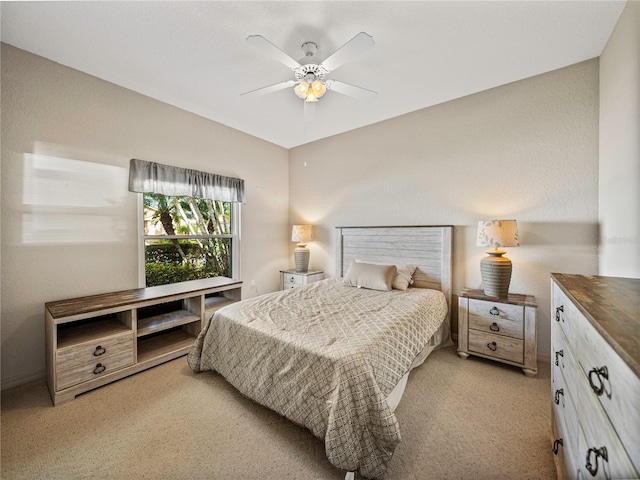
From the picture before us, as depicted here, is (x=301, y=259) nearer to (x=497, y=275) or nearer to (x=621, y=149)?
(x=497, y=275)

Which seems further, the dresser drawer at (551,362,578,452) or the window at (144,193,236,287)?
the window at (144,193,236,287)

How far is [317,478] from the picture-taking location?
1351 mm

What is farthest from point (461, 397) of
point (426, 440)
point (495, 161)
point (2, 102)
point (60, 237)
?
point (2, 102)

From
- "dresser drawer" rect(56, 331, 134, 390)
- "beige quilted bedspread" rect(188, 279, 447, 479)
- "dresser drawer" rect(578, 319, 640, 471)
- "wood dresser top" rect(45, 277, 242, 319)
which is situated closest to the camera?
"dresser drawer" rect(578, 319, 640, 471)

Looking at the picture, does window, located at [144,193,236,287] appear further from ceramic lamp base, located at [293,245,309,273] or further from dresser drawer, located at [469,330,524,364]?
dresser drawer, located at [469,330,524,364]

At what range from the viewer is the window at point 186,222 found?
9.37 ft

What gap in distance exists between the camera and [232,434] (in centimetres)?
164

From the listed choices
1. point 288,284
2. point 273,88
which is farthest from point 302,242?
point 273,88

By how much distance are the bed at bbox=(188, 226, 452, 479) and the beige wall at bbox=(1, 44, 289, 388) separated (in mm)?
1325

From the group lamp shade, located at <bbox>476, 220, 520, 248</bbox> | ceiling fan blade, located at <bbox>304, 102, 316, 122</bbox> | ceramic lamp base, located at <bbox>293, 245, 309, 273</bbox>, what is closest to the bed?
lamp shade, located at <bbox>476, 220, 520, 248</bbox>

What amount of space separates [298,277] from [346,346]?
2443 mm

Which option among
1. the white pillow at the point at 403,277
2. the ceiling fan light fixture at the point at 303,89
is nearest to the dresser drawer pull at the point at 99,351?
the ceiling fan light fixture at the point at 303,89

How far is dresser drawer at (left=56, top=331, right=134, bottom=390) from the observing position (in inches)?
75.0

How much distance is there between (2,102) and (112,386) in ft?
8.05
